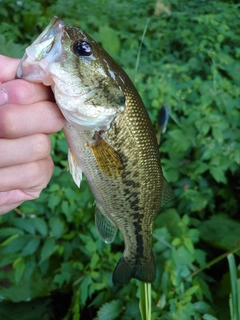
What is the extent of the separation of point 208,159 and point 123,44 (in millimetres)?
1230

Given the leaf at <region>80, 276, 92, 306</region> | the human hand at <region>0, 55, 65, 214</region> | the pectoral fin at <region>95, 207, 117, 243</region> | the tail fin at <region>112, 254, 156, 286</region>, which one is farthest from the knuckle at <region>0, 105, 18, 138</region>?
the leaf at <region>80, 276, 92, 306</region>

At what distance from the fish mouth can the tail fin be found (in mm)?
803

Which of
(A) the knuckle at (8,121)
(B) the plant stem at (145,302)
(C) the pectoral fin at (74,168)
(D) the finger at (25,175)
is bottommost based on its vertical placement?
(B) the plant stem at (145,302)

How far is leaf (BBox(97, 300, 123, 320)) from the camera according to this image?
4.85 feet

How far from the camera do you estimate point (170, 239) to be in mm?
Answer: 1703

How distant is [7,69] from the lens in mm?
812

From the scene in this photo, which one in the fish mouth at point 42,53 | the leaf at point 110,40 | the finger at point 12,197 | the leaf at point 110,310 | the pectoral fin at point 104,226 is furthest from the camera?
the leaf at point 110,40

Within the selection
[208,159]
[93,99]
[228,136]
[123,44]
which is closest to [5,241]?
[93,99]

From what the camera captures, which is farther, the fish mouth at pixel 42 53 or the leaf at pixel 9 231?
the leaf at pixel 9 231

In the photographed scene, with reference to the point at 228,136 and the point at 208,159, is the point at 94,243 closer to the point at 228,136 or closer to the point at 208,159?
the point at 208,159

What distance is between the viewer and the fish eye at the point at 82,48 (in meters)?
0.85

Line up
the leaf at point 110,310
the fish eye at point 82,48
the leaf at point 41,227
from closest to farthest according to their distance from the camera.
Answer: the fish eye at point 82,48 < the leaf at point 110,310 < the leaf at point 41,227

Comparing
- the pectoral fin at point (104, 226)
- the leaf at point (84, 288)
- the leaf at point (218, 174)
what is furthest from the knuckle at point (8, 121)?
the leaf at point (218, 174)

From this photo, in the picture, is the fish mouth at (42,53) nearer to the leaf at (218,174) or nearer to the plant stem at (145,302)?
the plant stem at (145,302)
